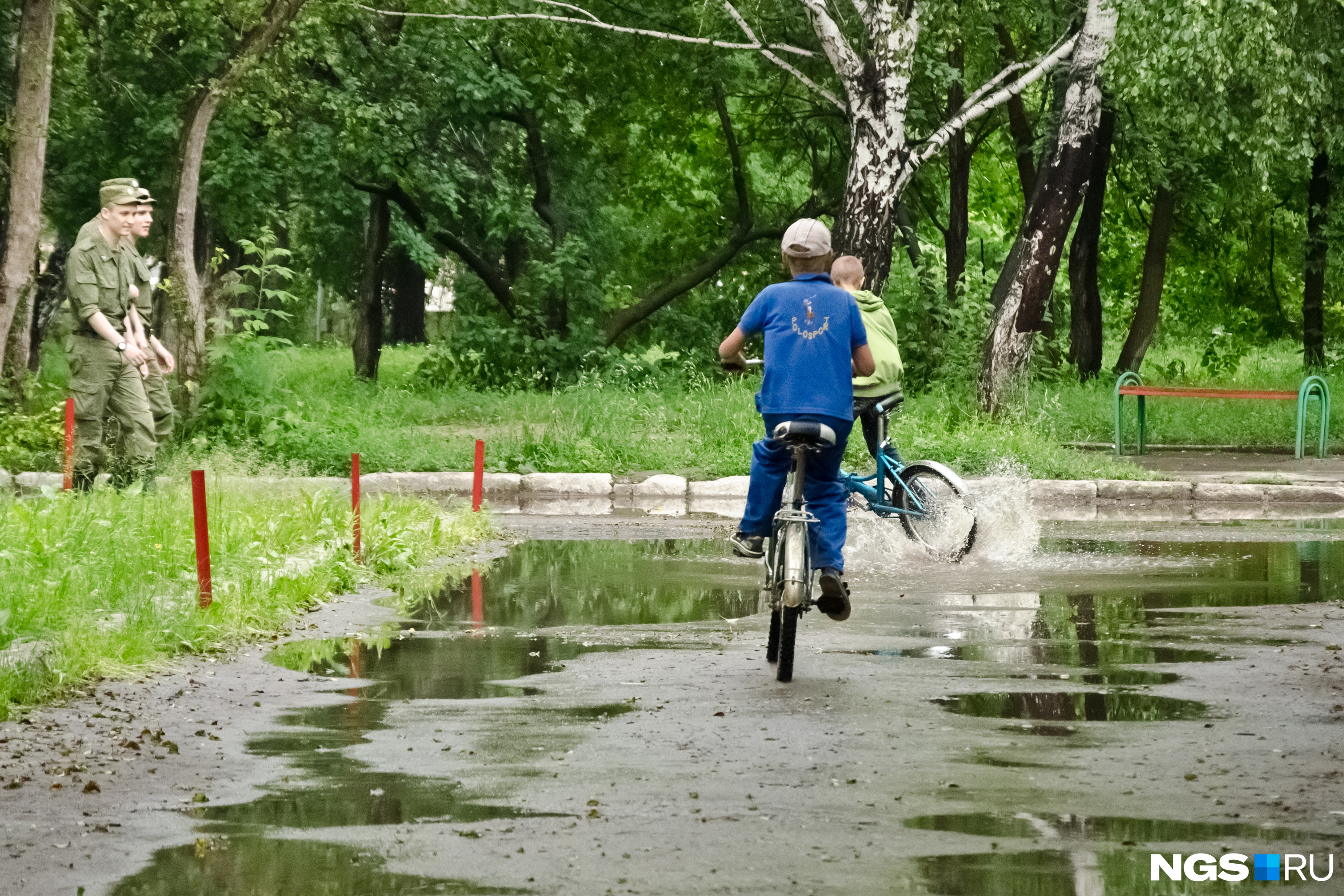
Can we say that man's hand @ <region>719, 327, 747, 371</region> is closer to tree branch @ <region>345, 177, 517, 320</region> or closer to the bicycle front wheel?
the bicycle front wheel

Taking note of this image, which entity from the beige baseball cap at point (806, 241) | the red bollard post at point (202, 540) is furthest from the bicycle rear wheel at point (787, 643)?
the red bollard post at point (202, 540)

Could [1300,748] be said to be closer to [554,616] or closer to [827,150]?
[554,616]

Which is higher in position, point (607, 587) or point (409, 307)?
point (409, 307)

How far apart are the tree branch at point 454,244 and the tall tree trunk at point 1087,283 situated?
968 centimetres

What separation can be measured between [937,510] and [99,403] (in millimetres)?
5642

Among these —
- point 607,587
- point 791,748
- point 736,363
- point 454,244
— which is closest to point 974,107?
point 454,244

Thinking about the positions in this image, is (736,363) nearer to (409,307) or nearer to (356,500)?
(356,500)

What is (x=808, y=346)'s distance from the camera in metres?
7.45

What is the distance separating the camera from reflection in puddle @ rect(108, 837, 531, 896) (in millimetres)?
4223

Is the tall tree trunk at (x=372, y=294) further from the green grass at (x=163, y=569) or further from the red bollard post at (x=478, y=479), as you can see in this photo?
the green grass at (x=163, y=569)

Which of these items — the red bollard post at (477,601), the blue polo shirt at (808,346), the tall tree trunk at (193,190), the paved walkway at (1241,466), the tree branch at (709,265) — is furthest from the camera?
the tree branch at (709,265)

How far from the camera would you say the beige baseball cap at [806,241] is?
7621 millimetres

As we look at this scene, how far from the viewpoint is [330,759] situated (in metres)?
5.72

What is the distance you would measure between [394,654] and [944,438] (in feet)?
35.3
